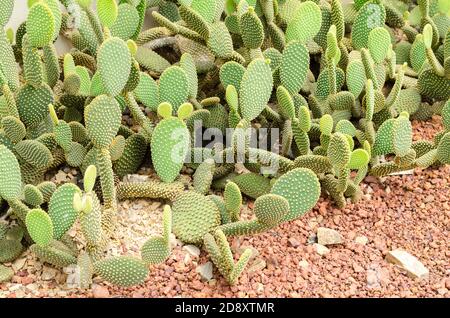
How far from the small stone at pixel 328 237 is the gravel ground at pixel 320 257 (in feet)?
0.07

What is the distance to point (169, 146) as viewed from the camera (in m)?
2.20

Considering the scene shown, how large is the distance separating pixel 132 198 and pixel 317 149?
56 centimetres

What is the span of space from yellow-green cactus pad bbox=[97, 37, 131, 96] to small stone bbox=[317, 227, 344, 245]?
2.23 ft

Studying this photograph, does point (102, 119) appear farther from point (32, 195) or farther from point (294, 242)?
point (294, 242)

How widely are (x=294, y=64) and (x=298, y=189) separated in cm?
49

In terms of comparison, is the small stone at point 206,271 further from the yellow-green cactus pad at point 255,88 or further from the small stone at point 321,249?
the yellow-green cactus pad at point 255,88

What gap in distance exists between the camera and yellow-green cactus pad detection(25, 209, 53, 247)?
1.96 meters

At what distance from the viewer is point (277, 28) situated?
268 centimetres

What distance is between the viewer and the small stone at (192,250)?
2.19 meters

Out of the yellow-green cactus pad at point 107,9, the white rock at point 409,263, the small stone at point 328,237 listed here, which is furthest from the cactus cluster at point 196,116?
the white rock at point 409,263

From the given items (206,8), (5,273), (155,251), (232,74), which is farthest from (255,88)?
(5,273)

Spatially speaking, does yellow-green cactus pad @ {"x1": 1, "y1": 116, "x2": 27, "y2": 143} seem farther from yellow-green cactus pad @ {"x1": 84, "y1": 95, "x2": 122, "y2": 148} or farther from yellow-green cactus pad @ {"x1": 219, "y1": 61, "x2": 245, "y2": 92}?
yellow-green cactus pad @ {"x1": 219, "y1": 61, "x2": 245, "y2": 92}

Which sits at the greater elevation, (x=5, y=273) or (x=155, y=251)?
(x=155, y=251)

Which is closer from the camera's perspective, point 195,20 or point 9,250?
point 9,250
